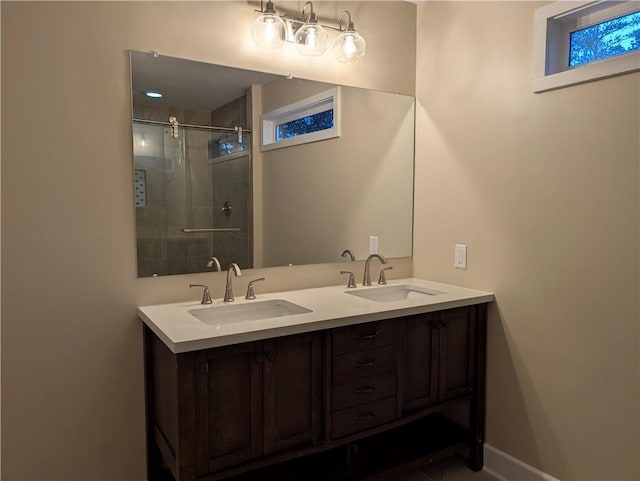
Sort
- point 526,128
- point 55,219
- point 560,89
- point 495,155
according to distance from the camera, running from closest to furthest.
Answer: point 55,219 < point 560,89 < point 526,128 < point 495,155

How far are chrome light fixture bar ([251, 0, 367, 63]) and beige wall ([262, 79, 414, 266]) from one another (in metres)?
0.17

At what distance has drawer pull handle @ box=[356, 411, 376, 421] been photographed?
6.15 ft

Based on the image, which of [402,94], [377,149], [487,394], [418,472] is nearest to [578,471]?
[487,394]

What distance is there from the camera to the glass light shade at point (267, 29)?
6.80 ft

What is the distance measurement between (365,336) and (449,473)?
0.96 meters

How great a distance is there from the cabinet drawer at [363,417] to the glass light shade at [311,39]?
1.68 m

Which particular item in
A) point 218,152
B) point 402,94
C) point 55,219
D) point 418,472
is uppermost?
point 402,94

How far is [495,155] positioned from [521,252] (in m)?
0.48

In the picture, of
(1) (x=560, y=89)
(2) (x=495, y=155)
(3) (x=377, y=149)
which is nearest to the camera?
(1) (x=560, y=89)

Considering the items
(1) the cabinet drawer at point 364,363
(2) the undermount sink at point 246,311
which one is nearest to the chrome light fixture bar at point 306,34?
(2) the undermount sink at point 246,311

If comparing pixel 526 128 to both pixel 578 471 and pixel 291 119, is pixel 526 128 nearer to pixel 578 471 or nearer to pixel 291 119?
pixel 291 119

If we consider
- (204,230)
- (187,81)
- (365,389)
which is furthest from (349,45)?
(365,389)

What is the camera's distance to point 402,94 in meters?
2.63

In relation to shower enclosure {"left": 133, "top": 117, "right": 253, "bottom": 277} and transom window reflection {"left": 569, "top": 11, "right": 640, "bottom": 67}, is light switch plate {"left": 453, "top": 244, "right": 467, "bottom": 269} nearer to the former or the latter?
transom window reflection {"left": 569, "top": 11, "right": 640, "bottom": 67}
